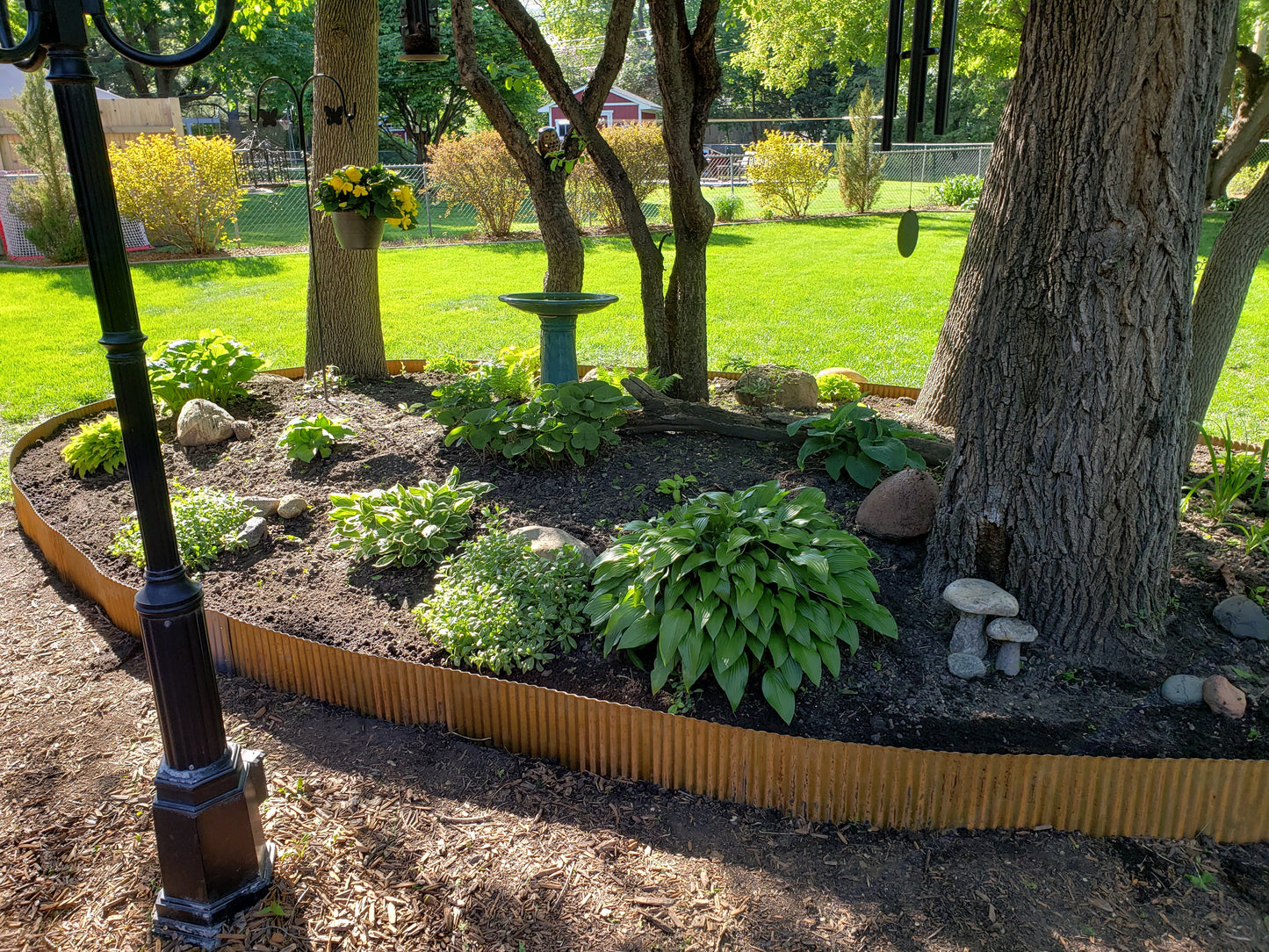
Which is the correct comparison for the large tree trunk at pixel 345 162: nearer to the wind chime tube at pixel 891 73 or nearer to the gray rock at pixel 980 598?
the wind chime tube at pixel 891 73

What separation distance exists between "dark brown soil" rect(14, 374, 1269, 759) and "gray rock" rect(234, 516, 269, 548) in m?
0.06

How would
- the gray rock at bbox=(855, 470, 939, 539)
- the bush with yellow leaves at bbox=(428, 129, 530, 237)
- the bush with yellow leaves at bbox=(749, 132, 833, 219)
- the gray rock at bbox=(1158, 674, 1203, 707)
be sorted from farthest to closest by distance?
the bush with yellow leaves at bbox=(749, 132, 833, 219), the bush with yellow leaves at bbox=(428, 129, 530, 237), the gray rock at bbox=(855, 470, 939, 539), the gray rock at bbox=(1158, 674, 1203, 707)


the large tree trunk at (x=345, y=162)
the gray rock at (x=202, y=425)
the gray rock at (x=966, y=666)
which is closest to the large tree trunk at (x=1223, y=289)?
the gray rock at (x=966, y=666)

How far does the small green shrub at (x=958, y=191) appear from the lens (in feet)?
66.9

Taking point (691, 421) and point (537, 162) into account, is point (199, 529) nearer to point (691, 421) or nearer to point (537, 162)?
point (691, 421)

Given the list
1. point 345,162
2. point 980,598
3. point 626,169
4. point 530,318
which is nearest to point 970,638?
point 980,598

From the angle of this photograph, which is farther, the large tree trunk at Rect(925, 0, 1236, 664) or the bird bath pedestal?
the bird bath pedestal

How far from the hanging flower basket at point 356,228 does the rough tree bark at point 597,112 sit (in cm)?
138

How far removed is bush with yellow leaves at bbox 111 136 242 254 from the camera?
13.4 m

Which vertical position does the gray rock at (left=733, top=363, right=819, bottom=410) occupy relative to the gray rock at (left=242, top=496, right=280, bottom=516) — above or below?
above

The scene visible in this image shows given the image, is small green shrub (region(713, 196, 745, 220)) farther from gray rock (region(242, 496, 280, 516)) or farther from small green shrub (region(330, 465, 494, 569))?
small green shrub (region(330, 465, 494, 569))

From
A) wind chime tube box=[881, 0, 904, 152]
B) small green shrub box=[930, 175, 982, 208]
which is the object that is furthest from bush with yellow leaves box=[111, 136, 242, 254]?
small green shrub box=[930, 175, 982, 208]

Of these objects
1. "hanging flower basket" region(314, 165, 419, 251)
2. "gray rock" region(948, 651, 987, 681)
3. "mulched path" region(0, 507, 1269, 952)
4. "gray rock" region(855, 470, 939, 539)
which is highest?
"hanging flower basket" region(314, 165, 419, 251)

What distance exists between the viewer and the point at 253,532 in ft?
14.0
